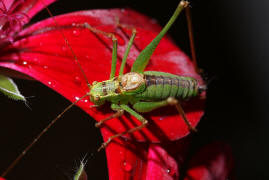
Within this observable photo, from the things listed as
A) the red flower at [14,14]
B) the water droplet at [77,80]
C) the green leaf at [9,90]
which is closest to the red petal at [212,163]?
the water droplet at [77,80]

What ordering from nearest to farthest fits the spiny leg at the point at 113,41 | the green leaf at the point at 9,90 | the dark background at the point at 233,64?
the green leaf at the point at 9,90 → the spiny leg at the point at 113,41 → the dark background at the point at 233,64

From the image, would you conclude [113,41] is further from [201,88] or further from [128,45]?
[201,88]

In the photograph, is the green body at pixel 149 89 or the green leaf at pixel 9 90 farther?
the green body at pixel 149 89

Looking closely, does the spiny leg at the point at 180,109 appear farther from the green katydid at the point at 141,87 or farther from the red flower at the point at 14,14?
the red flower at the point at 14,14

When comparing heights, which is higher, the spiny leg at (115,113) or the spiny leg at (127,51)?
the spiny leg at (127,51)

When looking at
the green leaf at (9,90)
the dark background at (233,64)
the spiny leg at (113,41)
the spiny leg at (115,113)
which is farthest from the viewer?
the dark background at (233,64)

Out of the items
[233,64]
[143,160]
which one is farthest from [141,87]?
Answer: [233,64]

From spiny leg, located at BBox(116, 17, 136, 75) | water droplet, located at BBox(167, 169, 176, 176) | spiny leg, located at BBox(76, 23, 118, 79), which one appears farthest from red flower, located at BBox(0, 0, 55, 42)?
water droplet, located at BBox(167, 169, 176, 176)
